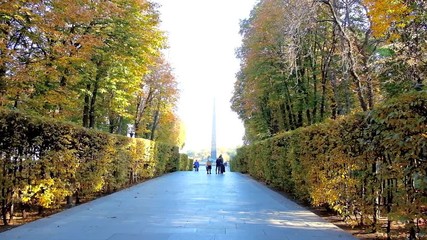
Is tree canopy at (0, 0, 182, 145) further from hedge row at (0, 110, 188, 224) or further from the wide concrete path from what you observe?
the wide concrete path

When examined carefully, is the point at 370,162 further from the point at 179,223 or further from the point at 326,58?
the point at 326,58

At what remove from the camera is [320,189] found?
8.73 m

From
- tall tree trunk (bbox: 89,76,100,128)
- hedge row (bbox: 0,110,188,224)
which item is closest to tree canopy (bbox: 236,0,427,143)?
hedge row (bbox: 0,110,188,224)

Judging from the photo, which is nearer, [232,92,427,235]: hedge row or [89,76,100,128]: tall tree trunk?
[232,92,427,235]: hedge row

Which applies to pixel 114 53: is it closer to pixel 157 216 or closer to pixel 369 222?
pixel 157 216

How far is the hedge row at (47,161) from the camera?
7129 millimetres

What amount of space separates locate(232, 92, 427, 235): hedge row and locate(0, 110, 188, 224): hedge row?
584 centimetres

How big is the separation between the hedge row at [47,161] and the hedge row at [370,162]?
19.2 ft

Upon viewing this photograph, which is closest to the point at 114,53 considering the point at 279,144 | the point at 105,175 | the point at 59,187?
the point at 105,175

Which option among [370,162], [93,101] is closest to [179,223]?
[370,162]

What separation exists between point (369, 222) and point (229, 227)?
2362 millimetres

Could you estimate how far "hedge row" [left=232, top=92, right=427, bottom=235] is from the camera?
13.3ft

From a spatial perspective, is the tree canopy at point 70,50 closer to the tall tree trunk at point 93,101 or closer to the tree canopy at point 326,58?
the tall tree trunk at point 93,101

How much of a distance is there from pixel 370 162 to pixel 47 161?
20.5 feet
